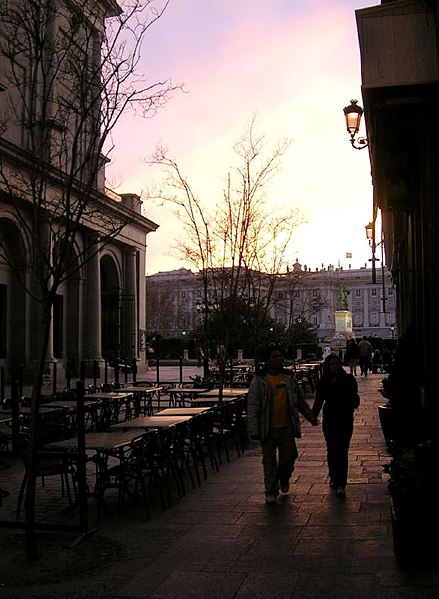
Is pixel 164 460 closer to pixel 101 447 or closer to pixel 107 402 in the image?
pixel 101 447

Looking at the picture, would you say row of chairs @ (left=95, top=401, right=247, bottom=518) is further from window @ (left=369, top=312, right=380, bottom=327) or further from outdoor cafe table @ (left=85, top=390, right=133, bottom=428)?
window @ (left=369, top=312, right=380, bottom=327)

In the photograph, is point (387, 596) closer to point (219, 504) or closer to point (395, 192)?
point (219, 504)

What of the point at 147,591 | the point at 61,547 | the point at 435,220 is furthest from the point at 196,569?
the point at 435,220

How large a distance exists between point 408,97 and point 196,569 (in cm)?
507

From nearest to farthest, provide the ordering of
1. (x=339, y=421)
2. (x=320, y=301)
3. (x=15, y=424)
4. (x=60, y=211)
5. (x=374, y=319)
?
(x=339, y=421) < (x=15, y=424) < (x=60, y=211) < (x=320, y=301) < (x=374, y=319)

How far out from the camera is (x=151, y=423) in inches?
366

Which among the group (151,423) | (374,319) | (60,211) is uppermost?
(374,319)

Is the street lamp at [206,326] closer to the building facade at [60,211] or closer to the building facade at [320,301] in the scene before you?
the building facade at [60,211]

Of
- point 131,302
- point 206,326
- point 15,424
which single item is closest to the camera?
point 15,424

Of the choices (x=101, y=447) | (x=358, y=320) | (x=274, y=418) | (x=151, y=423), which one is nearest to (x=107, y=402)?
(x=151, y=423)

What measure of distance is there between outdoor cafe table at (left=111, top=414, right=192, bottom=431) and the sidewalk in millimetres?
899

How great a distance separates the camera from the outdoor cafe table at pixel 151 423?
8953 mm

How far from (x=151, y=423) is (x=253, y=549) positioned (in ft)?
10.2

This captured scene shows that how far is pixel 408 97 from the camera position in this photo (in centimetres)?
771
